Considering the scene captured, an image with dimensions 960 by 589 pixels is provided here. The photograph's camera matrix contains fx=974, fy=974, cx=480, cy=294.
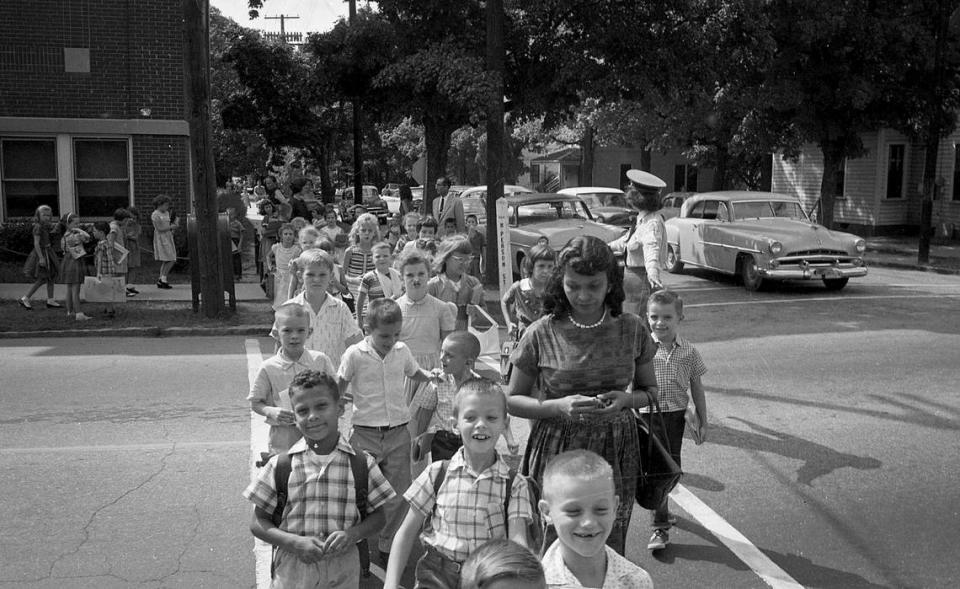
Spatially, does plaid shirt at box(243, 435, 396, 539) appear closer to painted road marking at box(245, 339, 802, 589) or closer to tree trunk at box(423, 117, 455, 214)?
painted road marking at box(245, 339, 802, 589)

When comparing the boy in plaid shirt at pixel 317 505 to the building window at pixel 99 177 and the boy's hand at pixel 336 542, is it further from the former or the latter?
the building window at pixel 99 177

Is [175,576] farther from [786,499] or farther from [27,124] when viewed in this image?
[27,124]

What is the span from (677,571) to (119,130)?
17.6 meters

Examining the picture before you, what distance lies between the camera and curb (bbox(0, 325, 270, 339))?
1246 centimetres

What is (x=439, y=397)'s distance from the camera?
5402 mm

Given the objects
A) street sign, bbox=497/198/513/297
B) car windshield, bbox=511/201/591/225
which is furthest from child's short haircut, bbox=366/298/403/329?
car windshield, bbox=511/201/591/225

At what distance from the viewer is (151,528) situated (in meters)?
5.66

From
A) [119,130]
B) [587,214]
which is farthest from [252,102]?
[587,214]

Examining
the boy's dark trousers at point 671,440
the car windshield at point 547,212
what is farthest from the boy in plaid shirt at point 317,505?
the car windshield at point 547,212

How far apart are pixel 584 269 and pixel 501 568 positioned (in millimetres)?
1725

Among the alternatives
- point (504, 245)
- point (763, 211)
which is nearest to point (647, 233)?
point (504, 245)

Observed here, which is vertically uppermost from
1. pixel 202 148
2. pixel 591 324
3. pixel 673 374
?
pixel 202 148

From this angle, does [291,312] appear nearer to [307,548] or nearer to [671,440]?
[307,548]

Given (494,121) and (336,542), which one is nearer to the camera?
(336,542)
